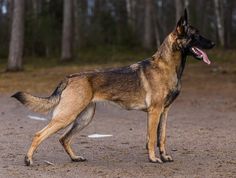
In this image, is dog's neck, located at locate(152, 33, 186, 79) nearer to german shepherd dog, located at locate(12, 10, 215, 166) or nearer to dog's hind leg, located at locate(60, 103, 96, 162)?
german shepherd dog, located at locate(12, 10, 215, 166)

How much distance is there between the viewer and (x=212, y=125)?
46.9ft

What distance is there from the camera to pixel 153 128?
9.23m

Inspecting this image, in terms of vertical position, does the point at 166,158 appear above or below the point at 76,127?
below

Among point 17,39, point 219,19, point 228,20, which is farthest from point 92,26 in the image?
point 17,39

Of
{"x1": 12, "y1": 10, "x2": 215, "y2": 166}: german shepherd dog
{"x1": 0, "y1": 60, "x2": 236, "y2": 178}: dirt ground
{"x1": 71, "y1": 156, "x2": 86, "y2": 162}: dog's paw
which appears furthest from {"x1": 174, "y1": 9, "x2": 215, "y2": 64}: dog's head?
{"x1": 71, "y1": 156, "x2": 86, "y2": 162}: dog's paw

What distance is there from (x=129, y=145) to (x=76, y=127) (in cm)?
173

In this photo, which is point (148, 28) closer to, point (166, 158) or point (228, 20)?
point (228, 20)

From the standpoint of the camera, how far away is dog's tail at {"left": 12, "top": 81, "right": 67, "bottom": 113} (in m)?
9.08

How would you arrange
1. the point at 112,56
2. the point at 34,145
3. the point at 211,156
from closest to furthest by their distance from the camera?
the point at 34,145 < the point at 211,156 < the point at 112,56

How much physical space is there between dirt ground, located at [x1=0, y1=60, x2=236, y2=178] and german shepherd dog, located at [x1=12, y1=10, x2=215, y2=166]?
402 mm

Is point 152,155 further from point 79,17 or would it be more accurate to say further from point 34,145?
point 79,17

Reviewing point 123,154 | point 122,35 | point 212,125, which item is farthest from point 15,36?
point 123,154

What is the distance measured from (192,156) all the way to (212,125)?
4648mm

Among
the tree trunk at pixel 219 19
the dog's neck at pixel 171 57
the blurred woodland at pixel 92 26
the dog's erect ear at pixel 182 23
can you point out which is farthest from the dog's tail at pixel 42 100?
the tree trunk at pixel 219 19
